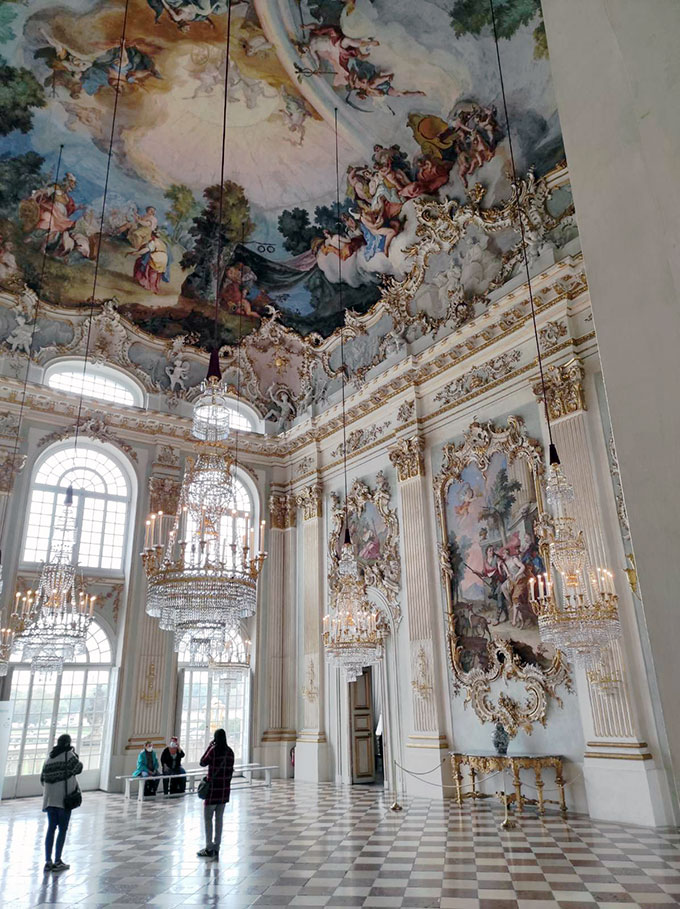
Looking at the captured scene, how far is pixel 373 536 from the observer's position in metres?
14.3

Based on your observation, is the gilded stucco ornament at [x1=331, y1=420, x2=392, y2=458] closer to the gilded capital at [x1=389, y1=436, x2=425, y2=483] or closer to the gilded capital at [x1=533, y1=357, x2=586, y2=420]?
the gilded capital at [x1=389, y1=436, x2=425, y2=483]

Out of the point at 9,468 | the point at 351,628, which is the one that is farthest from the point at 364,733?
the point at 9,468

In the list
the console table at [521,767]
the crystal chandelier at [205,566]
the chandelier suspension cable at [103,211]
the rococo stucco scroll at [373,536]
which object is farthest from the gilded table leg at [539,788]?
the chandelier suspension cable at [103,211]

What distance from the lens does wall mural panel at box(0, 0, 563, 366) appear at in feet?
37.0

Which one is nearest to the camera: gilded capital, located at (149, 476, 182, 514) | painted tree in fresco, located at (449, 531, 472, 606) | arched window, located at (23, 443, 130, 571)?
painted tree in fresco, located at (449, 531, 472, 606)

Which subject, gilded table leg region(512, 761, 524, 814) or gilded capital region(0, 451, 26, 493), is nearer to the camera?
gilded table leg region(512, 761, 524, 814)

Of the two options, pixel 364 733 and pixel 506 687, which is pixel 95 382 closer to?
pixel 364 733

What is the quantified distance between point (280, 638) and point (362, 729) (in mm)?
3097

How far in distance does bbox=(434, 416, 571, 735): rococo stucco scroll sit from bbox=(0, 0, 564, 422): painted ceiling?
3596mm

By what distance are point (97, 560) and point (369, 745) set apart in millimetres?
7265

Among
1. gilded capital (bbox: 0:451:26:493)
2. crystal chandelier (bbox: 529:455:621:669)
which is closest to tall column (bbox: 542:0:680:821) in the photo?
crystal chandelier (bbox: 529:455:621:669)

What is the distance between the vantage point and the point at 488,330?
1214cm

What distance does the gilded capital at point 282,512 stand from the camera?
17.1 m

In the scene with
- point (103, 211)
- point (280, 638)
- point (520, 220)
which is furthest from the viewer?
point (280, 638)
